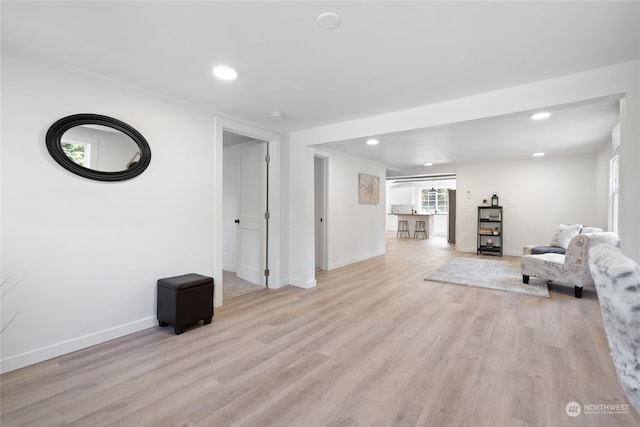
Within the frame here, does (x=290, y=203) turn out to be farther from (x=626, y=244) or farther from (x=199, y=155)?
(x=626, y=244)

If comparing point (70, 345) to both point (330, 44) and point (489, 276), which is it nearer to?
point (330, 44)

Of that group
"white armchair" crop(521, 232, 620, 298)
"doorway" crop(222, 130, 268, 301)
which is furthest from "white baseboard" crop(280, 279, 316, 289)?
"white armchair" crop(521, 232, 620, 298)

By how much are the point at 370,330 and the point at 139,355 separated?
2.00m

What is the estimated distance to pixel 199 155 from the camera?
10.7 feet

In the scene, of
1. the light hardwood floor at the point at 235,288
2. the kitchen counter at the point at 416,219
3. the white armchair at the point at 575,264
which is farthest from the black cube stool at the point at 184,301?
the kitchen counter at the point at 416,219

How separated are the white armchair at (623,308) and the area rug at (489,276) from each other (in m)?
3.42

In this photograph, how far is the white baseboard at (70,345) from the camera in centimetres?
209

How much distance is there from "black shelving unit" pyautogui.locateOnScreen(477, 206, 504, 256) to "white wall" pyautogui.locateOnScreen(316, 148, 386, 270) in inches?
102

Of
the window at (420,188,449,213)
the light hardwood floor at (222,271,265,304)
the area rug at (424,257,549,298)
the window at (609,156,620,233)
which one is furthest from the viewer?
the window at (420,188,449,213)

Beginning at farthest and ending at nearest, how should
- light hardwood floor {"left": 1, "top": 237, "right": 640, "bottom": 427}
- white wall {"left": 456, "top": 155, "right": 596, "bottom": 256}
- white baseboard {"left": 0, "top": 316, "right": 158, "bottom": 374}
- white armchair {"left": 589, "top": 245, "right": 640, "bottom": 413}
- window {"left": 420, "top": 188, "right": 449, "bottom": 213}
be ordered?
window {"left": 420, "top": 188, "right": 449, "bottom": 213} → white wall {"left": 456, "top": 155, "right": 596, "bottom": 256} → white baseboard {"left": 0, "top": 316, "right": 158, "bottom": 374} → light hardwood floor {"left": 1, "top": 237, "right": 640, "bottom": 427} → white armchair {"left": 589, "top": 245, "right": 640, "bottom": 413}

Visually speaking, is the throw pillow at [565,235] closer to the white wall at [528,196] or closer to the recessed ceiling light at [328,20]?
the white wall at [528,196]

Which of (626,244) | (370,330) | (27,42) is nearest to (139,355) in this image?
(370,330)

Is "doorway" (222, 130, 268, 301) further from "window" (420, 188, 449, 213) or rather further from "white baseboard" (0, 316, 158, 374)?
"window" (420, 188, 449, 213)

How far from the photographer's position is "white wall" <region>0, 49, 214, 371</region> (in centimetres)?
211
